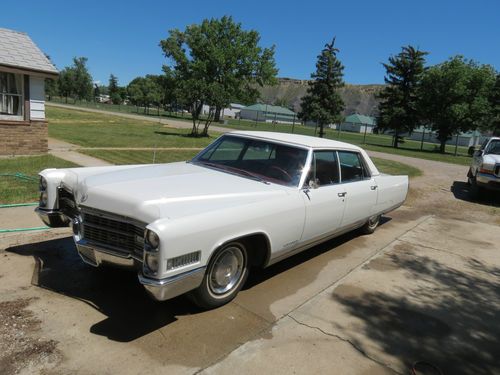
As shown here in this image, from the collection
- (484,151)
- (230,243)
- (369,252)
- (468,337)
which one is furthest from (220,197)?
(484,151)

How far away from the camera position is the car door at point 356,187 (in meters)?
5.25

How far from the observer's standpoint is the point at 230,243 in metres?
3.54

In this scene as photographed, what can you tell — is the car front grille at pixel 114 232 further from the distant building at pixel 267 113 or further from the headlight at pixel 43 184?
the distant building at pixel 267 113

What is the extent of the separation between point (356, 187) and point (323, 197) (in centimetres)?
100

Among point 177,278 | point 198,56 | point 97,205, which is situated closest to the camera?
point 177,278

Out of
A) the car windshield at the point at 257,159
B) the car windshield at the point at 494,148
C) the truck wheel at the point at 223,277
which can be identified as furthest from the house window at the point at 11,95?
the car windshield at the point at 494,148

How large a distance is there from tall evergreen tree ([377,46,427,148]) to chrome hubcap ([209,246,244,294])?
37201 mm

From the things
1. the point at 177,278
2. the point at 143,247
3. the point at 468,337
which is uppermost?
the point at 143,247

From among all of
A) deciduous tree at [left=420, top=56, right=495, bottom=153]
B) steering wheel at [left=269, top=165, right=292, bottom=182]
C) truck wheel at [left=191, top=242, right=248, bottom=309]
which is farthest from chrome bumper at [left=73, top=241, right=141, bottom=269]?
deciduous tree at [left=420, top=56, right=495, bottom=153]

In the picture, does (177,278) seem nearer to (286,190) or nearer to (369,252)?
(286,190)

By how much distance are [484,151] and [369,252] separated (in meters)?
7.62

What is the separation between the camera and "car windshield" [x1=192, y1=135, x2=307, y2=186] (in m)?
4.48

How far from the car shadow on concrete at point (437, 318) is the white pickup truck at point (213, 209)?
1.00m

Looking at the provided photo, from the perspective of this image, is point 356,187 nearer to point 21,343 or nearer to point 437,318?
point 437,318
